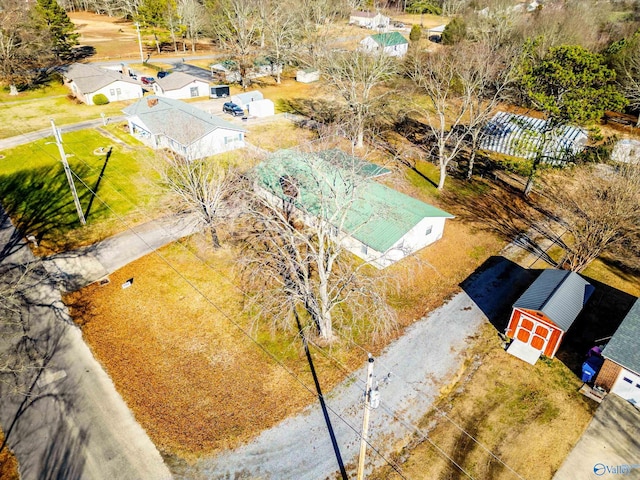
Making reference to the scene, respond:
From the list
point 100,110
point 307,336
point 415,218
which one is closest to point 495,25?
point 415,218

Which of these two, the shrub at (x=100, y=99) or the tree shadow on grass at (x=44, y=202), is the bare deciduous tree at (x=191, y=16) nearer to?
the shrub at (x=100, y=99)

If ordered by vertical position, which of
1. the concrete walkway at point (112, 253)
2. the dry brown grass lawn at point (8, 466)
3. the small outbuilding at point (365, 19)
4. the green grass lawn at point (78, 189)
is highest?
the small outbuilding at point (365, 19)

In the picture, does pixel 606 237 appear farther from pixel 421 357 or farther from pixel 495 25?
pixel 495 25

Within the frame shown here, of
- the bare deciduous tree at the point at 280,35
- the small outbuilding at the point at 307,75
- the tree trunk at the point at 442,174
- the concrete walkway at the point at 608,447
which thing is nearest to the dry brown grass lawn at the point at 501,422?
the concrete walkway at the point at 608,447

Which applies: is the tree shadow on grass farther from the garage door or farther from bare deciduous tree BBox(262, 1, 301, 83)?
bare deciduous tree BBox(262, 1, 301, 83)

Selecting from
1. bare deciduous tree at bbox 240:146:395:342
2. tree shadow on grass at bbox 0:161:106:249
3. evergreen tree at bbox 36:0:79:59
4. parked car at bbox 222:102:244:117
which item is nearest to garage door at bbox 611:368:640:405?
bare deciduous tree at bbox 240:146:395:342

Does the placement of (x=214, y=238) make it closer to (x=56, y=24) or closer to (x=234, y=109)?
(x=234, y=109)

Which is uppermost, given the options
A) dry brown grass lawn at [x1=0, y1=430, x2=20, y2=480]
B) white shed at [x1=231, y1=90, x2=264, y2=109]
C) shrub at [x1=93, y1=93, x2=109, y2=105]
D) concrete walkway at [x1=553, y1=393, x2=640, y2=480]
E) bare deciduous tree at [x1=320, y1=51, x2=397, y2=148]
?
bare deciduous tree at [x1=320, y1=51, x2=397, y2=148]
